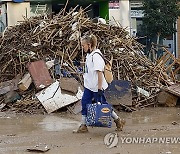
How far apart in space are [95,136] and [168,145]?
1370mm

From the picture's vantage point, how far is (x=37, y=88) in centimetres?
1166

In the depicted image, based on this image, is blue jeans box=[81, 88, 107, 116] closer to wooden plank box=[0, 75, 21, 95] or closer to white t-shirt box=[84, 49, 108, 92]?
white t-shirt box=[84, 49, 108, 92]

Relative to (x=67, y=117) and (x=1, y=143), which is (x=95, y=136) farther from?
(x=67, y=117)

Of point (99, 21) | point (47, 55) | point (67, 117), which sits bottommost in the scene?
point (67, 117)

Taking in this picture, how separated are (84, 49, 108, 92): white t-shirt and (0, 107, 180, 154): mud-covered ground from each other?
86 cm

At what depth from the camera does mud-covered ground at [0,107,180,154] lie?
7137mm

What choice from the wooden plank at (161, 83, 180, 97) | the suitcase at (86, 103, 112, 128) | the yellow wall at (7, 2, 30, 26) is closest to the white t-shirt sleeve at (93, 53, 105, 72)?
the suitcase at (86, 103, 112, 128)

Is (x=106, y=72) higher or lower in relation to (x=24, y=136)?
higher

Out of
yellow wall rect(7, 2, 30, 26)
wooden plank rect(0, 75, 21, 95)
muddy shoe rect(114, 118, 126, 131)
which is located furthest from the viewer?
yellow wall rect(7, 2, 30, 26)

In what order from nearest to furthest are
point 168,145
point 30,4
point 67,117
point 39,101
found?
point 168,145 → point 67,117 → point 39,101 → point 30,4

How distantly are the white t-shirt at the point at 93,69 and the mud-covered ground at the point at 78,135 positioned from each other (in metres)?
0.86

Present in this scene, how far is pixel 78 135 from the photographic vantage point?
8.18 meters

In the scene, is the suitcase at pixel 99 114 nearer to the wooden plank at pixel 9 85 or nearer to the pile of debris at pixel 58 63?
the pile of debris at pixel 58 63

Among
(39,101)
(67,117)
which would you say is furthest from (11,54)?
(67,117)
